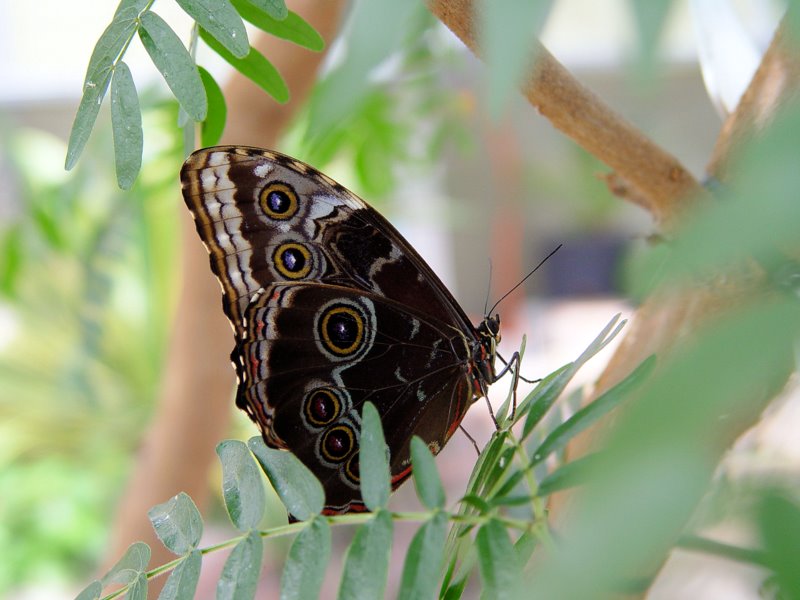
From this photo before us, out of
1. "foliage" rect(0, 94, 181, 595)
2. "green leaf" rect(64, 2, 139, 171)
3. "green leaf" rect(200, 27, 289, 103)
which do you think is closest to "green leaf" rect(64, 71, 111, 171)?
"green leaf" rect(64, 2, 139, 171)

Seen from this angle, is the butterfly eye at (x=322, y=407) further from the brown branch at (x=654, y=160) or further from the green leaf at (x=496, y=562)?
the green leaf at (x=496, y=562)

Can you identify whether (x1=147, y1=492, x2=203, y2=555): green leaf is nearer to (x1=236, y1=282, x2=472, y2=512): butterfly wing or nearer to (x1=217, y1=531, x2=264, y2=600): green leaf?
(x1=217, y1=531, x2=264, y2=600): green leaf

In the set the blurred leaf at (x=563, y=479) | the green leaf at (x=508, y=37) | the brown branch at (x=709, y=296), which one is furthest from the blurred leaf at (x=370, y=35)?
the brown branch at (x=709, y=296)

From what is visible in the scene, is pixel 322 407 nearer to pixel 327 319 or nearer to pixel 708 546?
pixel 327 319

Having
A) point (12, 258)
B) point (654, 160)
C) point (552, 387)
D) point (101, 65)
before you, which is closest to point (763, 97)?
point (654, 160)

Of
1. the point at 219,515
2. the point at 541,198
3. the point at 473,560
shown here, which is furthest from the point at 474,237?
the point at 473,560

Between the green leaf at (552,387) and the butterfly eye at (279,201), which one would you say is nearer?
the green leaf at (552,387)

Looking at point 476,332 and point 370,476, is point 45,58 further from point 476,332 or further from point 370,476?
point 370,476
